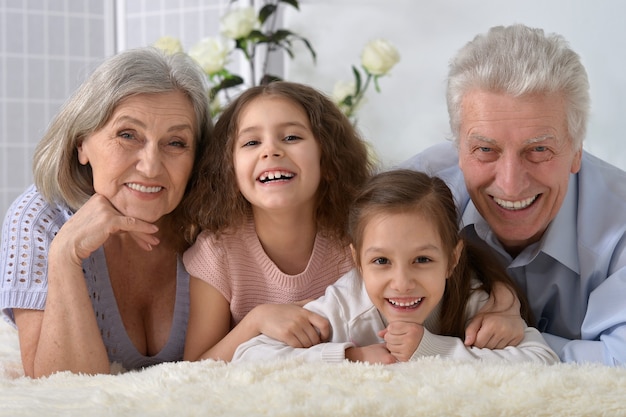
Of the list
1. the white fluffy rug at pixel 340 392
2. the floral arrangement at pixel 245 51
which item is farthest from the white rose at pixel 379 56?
the white fluffy rug at pixel 340 392

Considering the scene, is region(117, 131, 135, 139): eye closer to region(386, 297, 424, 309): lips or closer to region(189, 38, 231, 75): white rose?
region(386, 297, 424, 309): lips

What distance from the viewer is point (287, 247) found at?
2031 mm

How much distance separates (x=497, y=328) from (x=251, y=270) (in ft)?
2.13

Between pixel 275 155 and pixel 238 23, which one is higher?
pixel 238 23

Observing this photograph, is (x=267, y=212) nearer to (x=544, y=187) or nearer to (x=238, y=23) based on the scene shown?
(x=544, y=187)

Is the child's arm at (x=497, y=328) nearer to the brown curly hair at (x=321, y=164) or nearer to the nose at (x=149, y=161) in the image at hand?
the brown curly hair at (x=321, y=164)

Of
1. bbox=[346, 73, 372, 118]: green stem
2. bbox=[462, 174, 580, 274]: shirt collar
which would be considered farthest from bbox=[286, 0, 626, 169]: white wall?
bbox=[462, 174, 580, 274]: shirt collar

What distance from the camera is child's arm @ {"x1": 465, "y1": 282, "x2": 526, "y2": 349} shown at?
5.48ft

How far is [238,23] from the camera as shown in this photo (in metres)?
3.53

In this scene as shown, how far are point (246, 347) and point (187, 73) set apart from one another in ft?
2.32

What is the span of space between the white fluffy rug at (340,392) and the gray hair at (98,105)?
64 cm

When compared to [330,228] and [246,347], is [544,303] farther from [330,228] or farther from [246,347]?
[246,347]

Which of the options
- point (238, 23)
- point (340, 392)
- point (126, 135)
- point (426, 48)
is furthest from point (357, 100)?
point (340, 392)

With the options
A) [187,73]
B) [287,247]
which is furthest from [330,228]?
[187,73]
